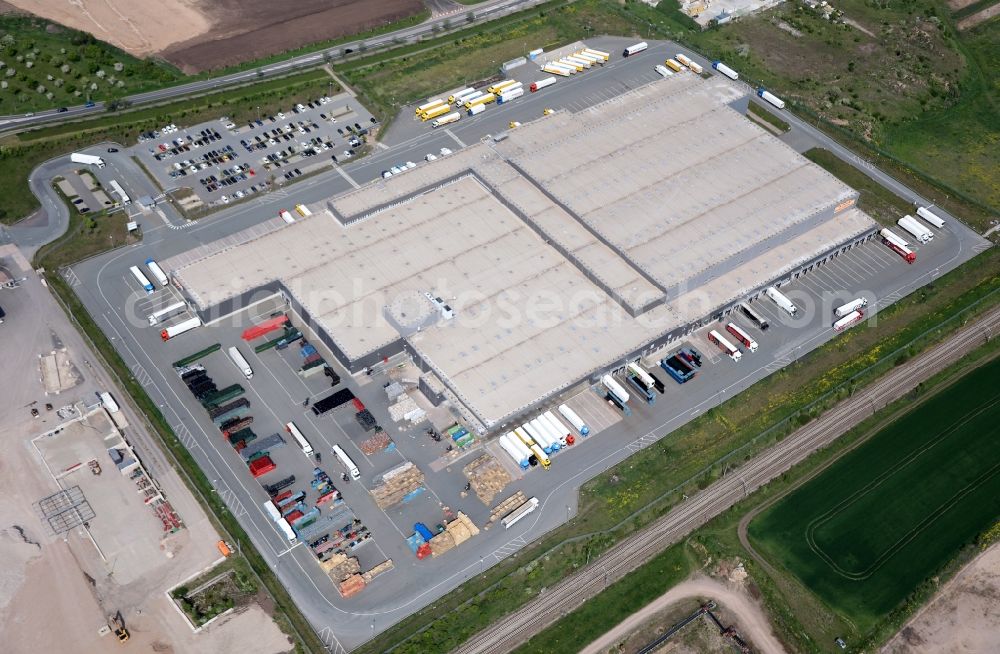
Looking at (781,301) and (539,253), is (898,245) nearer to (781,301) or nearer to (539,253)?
(781,301)

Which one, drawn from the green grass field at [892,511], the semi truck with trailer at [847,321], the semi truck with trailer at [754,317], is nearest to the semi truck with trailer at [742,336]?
the semi truck with trailer at [754,317]

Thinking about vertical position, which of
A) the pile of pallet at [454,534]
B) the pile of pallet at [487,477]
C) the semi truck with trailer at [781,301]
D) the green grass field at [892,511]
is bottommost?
the green grass field at [892,511]

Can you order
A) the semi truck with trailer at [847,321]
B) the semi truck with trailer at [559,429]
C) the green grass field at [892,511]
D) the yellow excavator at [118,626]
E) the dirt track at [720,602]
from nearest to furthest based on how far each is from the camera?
1. the yellow excavator at [118,626]
2. the dirt track at [720,602]
3. the green grass field at [892,511]
4. the semi truck with trailer at [559,429]
5. the semi truck with trailer at [847,321]

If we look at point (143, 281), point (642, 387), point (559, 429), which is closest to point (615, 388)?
point (642, 387)

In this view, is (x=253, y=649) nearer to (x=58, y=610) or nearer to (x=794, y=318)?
(x=58, y=610)

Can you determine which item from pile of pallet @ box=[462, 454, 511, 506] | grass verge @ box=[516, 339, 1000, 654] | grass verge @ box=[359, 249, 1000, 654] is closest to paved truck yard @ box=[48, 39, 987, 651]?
pile of pallet @ box=[462, 454, 511, 506]

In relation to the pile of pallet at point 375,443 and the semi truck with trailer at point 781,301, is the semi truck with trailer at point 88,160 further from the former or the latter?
the semi truck with trailer at point 781,301

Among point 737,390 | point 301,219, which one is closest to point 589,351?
point 737,390
